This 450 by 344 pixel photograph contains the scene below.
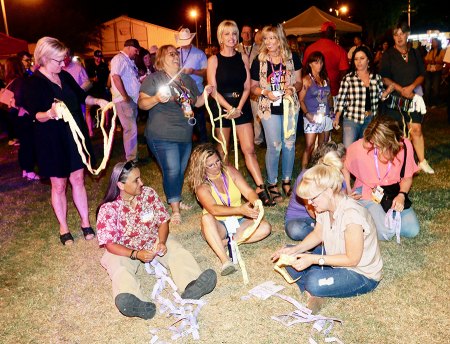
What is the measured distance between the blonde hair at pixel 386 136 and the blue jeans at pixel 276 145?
135 centimetres

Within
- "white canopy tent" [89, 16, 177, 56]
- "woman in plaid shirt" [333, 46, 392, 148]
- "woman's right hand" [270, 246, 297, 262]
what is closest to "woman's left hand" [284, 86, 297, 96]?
"woman in plaid shirt" [333, 46, 392, 148]

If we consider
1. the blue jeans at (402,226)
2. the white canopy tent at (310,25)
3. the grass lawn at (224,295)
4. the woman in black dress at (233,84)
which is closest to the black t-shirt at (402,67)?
the grass lawn at (224,295)

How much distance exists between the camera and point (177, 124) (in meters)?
4.83

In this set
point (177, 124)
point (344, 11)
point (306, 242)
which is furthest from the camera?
point (344, 11)

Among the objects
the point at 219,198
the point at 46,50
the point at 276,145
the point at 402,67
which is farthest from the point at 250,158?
the point at 46,50

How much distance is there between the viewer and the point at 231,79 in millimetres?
5184

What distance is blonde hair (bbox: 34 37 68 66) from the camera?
410 cm

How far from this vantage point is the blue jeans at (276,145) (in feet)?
17.5

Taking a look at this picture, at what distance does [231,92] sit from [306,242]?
7.83 feet

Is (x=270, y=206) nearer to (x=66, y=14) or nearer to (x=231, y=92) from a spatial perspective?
(x=231, y=92)

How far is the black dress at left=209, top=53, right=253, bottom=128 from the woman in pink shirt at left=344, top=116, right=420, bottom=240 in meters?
1.53

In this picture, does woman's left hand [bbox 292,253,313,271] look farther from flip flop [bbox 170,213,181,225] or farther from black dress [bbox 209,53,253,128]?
black dress [bbox 209,53,253,128]

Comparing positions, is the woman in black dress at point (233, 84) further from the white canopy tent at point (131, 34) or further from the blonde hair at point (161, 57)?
the white canopy tent at point (131, 34)

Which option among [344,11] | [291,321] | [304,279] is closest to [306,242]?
[304,279]
